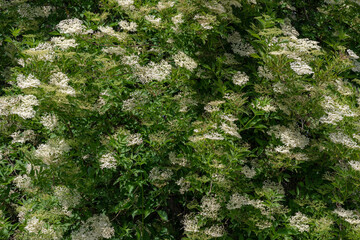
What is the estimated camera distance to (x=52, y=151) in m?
2.61

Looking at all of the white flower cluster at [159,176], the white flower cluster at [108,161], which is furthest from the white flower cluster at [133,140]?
the white flower cluster at [159,176]

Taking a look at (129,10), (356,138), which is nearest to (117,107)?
(129,10)

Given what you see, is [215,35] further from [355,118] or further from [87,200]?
[87,200]

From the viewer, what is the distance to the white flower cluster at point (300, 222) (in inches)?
103

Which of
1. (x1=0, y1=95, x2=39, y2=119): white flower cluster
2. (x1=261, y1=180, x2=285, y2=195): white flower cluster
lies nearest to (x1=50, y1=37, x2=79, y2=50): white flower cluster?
(x1=0, y1=95, x2=39, y2=119): white flower cluster

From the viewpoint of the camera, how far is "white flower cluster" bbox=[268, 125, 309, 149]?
9.03 feet

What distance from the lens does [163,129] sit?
2980 mm

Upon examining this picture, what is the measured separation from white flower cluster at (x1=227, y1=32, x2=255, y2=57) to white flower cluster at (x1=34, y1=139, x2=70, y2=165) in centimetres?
179

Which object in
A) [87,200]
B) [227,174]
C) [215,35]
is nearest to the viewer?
[227,174]

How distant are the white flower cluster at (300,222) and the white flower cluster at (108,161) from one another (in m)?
1.48

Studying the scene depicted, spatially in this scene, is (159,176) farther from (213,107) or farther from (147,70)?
(147,70)

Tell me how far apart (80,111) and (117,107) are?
42 cm

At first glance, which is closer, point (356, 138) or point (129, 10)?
point (356, 138)

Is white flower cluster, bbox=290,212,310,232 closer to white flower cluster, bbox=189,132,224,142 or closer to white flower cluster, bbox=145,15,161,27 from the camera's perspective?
white flower cluster, bbox=189,132,224,142
